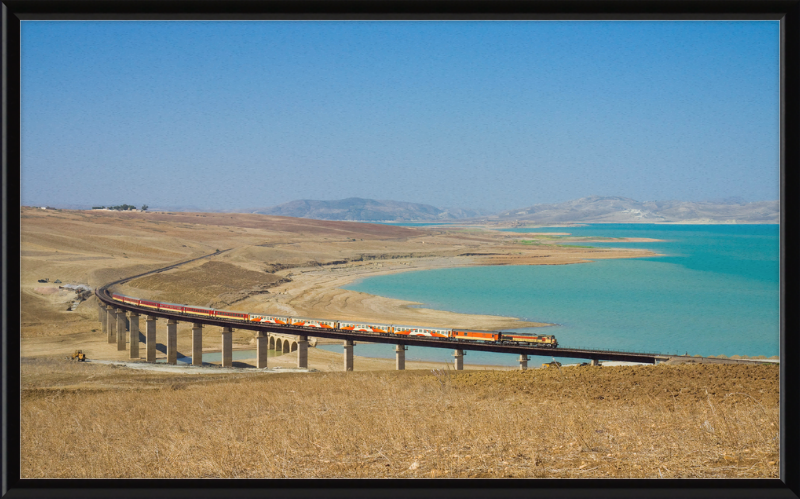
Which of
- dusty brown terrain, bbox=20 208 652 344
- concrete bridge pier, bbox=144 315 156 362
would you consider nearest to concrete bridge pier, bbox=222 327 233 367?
concrete bridge pier, bbox=144 315 156 362

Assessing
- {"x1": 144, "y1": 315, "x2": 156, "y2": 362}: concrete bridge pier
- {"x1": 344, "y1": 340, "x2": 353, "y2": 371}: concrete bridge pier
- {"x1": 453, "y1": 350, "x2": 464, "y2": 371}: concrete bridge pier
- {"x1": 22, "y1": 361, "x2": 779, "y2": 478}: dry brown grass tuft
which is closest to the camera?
{"x1": 22, "y1": 361, "x2": 779, "y2": 478}: dry brown grass tuft

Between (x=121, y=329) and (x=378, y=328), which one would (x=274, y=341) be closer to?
(x=121, y=329)

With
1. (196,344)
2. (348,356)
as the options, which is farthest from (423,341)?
(196,344)

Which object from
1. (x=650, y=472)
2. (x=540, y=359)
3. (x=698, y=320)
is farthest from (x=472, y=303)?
(x=650, y=472)

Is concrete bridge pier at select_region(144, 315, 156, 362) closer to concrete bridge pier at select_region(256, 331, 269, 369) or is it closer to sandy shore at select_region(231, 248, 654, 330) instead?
concrete bridge pier at select_region(256, 331, 269, 369)

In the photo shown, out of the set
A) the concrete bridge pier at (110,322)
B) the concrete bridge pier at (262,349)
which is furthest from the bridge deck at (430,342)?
the concrete bridge pier at (110,322)

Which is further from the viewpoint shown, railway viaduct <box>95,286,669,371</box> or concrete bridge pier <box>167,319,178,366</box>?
concrete bridge pier <box>167,319,178,366</box>
